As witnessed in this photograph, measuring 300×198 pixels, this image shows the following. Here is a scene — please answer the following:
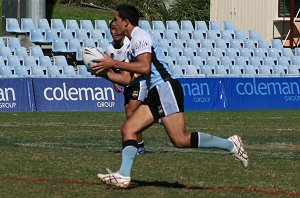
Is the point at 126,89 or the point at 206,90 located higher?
the point at 126,89

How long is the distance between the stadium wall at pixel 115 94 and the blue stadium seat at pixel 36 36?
5.67 metres

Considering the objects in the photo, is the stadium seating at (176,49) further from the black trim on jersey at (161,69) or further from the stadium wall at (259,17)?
the black trim on jersey at (161,69)

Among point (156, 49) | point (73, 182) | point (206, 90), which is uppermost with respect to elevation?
point (156, 49)

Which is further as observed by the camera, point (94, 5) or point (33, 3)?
point (94, 5)

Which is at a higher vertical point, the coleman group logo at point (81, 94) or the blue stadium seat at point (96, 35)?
the blue stadium seat at point (96, 35)

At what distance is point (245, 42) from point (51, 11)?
12.7 meters

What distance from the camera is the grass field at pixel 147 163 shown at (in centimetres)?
1054

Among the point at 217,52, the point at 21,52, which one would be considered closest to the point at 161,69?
the point at 21,52

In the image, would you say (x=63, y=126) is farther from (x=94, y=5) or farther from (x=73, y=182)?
(x=94, y=5)

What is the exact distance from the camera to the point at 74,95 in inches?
1181

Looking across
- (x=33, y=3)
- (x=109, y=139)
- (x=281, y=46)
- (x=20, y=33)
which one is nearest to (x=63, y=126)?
(x=109, y=139)

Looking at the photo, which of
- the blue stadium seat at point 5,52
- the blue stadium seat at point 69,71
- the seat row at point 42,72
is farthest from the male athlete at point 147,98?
the blue stadium seat at point 5,52

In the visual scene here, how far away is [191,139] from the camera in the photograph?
10.6 metres

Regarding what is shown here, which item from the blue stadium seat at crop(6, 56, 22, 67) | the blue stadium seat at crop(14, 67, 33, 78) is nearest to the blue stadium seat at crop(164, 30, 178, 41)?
the blue stadium seat at crop(6, 56, 22, 67)
